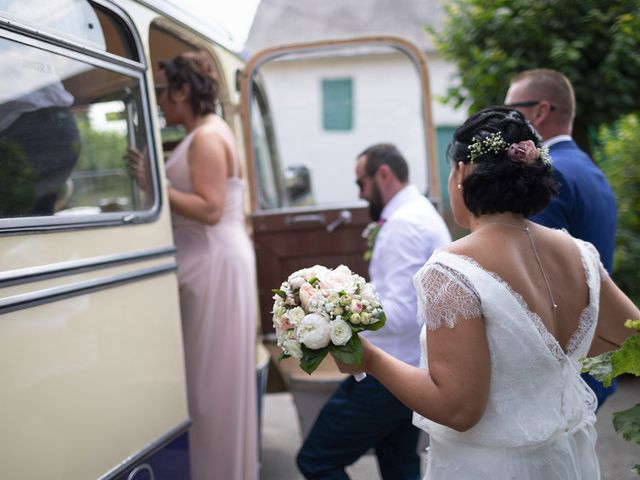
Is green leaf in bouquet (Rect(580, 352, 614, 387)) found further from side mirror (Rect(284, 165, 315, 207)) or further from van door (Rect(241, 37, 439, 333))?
side mirror (Rect(284, 165, 315, 207))

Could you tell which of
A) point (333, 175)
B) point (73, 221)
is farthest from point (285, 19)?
point (73, 221)

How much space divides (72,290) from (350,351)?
46.7 inches

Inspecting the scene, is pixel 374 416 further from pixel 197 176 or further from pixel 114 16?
pixel 114 16

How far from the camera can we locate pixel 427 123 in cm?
507

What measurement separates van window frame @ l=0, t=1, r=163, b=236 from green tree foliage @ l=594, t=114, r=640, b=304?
13.6ft

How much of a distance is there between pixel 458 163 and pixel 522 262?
1.10 ft

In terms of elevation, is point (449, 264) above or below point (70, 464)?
above

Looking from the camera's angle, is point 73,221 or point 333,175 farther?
point 333,175

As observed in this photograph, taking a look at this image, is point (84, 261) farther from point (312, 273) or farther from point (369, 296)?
point (369, 296)

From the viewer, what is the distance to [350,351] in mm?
1985

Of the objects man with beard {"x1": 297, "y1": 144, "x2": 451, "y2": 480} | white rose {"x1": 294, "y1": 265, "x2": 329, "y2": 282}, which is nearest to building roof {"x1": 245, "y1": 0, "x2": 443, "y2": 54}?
man with beard {"x1": 297, "y1": 144, "x2": 451, "y2": 480}

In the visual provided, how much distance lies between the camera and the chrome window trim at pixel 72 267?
2363 millimetres

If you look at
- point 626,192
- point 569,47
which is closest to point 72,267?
point 569,47

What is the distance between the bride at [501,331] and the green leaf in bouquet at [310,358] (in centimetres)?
10
